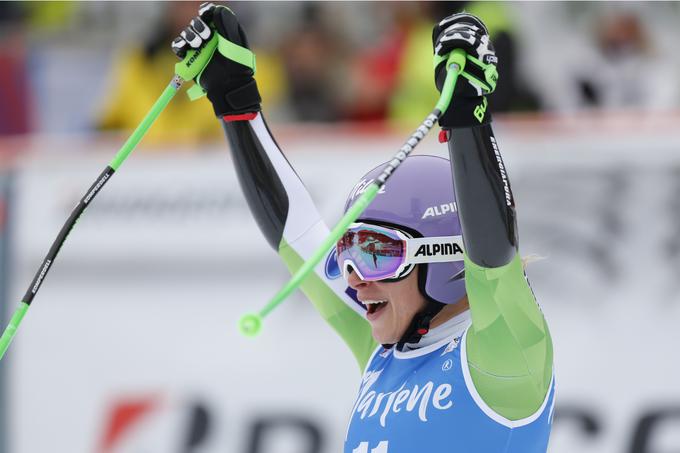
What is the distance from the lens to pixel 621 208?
5.94 metres

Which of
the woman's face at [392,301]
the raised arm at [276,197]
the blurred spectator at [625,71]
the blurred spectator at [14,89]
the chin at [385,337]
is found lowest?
the chin at [385,337]

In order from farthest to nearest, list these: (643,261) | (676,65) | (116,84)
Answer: (116,84) < (676,65) < (643,261)

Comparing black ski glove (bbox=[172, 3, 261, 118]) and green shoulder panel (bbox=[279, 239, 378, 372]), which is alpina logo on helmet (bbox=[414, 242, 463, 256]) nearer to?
green shoulder panel (bbox=[279, 239, 378, 372])

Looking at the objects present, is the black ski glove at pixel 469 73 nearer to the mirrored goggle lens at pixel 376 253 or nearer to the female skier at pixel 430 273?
the female skier at pixel 430 273

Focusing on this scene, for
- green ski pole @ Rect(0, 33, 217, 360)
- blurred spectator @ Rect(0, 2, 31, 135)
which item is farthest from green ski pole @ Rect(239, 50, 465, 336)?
blurred spectator @ Rect(0, 2, 31, 135)

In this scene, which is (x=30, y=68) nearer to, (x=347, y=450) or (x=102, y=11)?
(x=102, y=11)

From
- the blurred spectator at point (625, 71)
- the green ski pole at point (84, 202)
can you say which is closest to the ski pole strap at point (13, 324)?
the green ski pole at point (84, 202)

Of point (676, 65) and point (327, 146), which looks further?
point (676, 65)

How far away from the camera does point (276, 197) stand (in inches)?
158

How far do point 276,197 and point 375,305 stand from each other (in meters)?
0.63

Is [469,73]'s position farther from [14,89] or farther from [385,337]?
[14,89]

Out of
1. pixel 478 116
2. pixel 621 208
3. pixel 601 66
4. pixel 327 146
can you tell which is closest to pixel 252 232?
pixel 327 146

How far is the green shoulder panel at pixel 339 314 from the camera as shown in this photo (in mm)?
3926

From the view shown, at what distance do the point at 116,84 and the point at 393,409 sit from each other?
5197 millimetres
